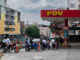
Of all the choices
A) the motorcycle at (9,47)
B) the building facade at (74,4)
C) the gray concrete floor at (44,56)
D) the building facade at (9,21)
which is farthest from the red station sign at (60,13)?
the building facade at (9,21)

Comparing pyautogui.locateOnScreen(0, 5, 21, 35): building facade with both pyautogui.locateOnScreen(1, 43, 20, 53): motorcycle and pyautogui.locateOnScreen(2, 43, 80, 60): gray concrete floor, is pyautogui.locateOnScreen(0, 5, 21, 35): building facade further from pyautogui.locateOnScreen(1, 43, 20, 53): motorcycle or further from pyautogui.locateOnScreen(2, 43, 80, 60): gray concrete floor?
pyautogui.locateOnScreen(2, 43, 80, 60): gray concrete floor

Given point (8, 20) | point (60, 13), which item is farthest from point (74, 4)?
point (60, 13)

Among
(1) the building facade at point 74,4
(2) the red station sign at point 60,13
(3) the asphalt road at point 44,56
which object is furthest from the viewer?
(1) the building facade at point 74,4

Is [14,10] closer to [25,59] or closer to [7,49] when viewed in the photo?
[7,49]

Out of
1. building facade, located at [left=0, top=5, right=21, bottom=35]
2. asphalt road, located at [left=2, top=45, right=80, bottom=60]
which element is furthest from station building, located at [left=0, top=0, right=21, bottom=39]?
asphalt road, located at [left=2, top=45, right=80, bottom=60]

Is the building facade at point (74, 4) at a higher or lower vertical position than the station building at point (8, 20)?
higher

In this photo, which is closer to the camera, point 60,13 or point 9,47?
point 9,47

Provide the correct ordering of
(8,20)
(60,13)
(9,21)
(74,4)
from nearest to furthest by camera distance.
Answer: (60,13)
(74,4)
(8,20)
(9,21)

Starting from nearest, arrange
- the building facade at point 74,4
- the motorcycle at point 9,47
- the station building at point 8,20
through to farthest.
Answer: the motorcycle at point 9,47
the building facade at point 74,4
the station building at point 8,20

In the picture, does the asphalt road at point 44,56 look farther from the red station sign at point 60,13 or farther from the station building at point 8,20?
the station building at point 8,20

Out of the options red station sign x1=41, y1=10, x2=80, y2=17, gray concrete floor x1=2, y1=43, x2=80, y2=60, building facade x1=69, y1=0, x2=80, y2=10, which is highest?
building facade x1=69, y1=0, x2=80, y2=10

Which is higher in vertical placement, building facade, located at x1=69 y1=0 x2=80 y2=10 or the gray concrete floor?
building facade, located at x1=69 y1=0 x2=80 y2=10

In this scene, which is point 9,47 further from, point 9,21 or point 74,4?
point 9,21

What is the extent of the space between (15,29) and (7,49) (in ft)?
214
